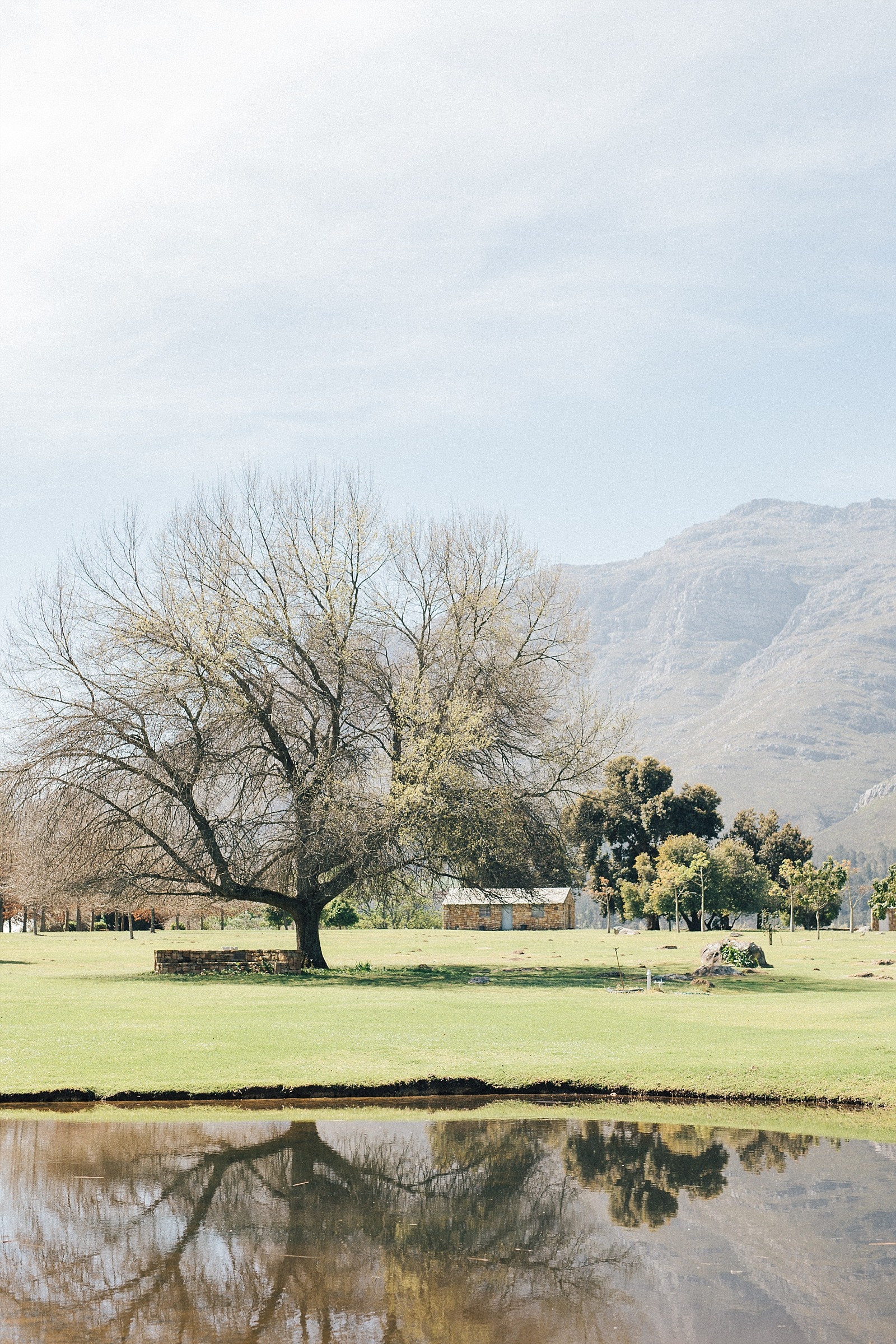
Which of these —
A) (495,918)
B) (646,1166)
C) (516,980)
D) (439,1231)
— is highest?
(439,1231)

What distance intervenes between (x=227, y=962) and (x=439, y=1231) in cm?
2866

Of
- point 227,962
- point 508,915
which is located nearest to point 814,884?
point 508,915

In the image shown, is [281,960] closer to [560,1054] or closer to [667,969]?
[667,969]

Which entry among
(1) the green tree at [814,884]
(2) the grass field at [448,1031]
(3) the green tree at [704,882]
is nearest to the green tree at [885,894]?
(1) the green tree at [814,884]

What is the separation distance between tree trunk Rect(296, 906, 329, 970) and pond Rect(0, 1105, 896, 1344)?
24510 mm

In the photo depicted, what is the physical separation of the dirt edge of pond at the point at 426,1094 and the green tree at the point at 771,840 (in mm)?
83876

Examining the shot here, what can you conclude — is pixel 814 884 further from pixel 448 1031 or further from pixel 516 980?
pixel 448 1031

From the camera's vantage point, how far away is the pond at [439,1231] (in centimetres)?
715

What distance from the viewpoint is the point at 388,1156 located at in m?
11.4

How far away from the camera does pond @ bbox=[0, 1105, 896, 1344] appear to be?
7.15 m

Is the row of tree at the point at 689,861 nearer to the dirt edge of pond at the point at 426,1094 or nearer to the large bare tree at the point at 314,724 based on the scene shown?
the large bare tree at the point at 314,724

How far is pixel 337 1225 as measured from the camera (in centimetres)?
909

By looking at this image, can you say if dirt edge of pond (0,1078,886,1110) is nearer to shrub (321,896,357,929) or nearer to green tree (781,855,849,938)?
green tree (781,855,849,938)

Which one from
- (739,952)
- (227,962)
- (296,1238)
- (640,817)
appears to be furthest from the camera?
(640,817)
